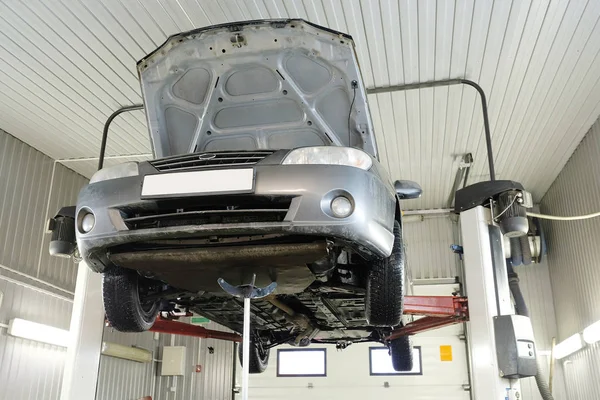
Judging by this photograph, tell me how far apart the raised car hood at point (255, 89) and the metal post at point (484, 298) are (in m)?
0.98

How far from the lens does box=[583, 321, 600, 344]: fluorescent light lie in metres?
6.67

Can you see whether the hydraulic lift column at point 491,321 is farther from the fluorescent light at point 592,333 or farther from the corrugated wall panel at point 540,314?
the corrugated wall panel at point 540,314

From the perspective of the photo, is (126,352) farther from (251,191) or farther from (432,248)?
(251,191)

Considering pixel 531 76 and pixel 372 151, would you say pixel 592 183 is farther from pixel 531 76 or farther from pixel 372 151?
pixel 372 151

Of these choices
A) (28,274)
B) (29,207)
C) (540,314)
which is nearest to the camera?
(28,274)

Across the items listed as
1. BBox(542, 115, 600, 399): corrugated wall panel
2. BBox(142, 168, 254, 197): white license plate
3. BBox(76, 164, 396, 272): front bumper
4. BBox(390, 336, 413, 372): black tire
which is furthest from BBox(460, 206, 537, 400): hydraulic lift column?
BBox(542, 115, 600, 399): corrugated wall panel

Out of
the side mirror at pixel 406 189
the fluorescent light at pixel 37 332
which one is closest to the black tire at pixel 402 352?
the side mirror at pixel 406 189

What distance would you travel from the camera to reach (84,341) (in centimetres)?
373

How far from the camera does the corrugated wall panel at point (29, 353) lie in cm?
608

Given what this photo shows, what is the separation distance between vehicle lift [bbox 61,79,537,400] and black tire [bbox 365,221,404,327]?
83 centimetres

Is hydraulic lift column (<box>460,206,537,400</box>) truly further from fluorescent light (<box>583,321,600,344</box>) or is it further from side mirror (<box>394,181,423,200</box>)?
fluorescent light (<box>583,321,600,344</box>)

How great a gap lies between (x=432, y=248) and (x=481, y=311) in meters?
6.58

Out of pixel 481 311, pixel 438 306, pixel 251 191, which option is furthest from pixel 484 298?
pixel 251 191

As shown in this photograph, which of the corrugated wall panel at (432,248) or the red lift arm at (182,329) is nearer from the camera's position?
the red lift arm at (182,329)
